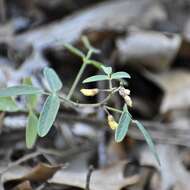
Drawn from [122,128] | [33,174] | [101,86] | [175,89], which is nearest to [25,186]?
[33,174]

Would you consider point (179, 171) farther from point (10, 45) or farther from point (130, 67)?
point (10, 45)

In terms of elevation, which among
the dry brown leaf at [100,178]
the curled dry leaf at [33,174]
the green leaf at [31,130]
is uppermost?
the green leaf at [31,130]

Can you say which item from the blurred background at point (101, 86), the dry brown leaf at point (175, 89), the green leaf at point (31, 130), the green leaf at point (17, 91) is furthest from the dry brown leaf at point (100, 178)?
the dry brown leaf at point (175, 89)

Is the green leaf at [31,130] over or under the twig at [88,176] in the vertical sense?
over

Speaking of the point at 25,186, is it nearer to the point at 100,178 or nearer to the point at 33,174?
the point at 33,174

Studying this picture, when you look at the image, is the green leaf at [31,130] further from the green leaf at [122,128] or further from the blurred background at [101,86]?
the green leaf at [122,128]

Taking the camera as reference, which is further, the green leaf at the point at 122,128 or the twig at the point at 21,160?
the twig at the point at 21,160

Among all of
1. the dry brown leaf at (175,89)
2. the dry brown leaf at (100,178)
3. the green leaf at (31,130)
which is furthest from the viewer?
the dry brown leaf at (175,89)
